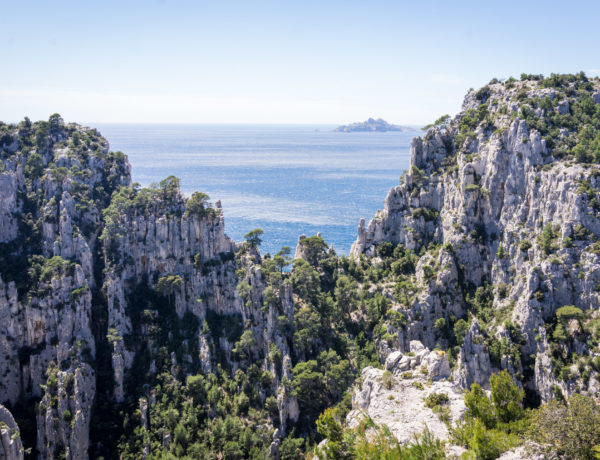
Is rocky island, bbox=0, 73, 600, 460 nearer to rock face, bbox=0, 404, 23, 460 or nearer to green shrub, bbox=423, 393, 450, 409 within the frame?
rock face, bbox=0, 404, 23, 460

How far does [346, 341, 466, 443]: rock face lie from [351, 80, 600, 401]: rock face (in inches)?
827

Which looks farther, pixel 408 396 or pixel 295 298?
pixel 295 298

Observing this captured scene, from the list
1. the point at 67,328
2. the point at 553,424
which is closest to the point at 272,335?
the point at 67,328

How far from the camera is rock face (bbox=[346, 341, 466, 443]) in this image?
127 feet

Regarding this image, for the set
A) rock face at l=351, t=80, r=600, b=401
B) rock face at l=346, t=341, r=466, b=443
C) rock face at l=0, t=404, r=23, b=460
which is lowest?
rock face at l=0, t=404, r=23, b=460

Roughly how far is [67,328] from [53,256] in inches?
594

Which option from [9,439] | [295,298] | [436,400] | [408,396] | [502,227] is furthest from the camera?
[295,298]

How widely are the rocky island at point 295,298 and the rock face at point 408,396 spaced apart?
30cm

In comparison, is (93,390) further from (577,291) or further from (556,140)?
(556,140)

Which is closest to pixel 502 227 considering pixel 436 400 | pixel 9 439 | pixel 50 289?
pixel 436 400

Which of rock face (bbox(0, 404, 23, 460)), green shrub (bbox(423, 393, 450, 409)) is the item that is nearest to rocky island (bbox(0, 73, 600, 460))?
rock face (bbox(0, 404, 23, 460))

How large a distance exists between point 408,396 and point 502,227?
45.6m

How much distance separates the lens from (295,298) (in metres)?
86.6

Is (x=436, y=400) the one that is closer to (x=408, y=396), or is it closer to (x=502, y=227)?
(x=408, y=396)
